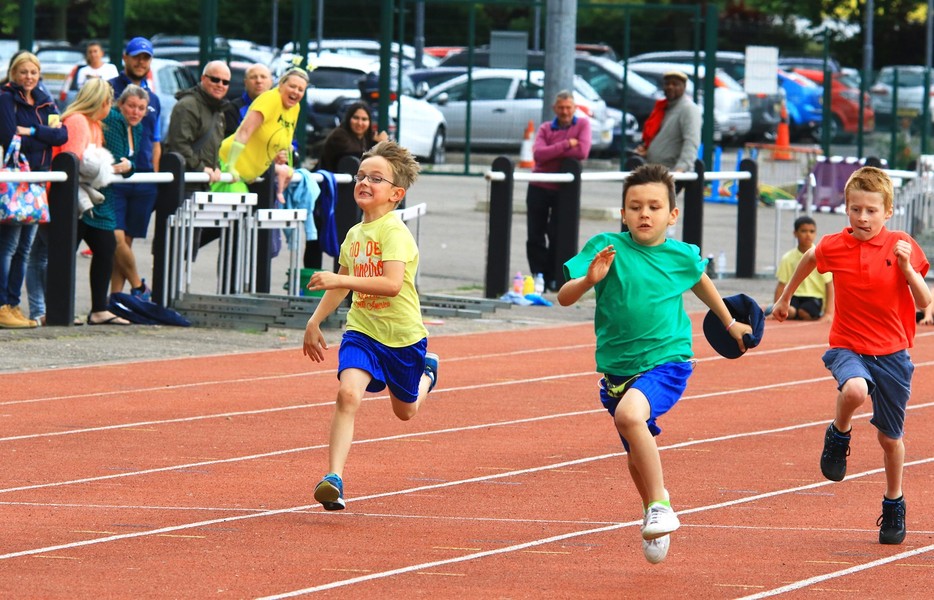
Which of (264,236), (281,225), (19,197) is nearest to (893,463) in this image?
(19,197)

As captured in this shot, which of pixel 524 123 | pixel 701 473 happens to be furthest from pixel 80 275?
pixel 524 123

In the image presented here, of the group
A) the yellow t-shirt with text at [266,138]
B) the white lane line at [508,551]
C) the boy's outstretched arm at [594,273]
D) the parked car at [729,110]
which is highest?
the parked car at [729,110]

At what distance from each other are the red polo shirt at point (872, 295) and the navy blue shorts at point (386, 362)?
164 cm

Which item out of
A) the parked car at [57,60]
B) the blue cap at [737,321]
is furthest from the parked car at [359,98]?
the blue cap at [737,321]

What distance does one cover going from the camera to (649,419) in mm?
6539

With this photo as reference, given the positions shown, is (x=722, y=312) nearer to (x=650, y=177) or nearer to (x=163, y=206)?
(x=650, y=177)

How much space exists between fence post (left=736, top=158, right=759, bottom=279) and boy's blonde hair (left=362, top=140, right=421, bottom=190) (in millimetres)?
11277

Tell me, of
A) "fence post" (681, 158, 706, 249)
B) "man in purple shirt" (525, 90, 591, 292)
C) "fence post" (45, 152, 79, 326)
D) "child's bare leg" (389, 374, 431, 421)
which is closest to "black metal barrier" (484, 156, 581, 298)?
"man in purple shirt" (525, 90, 591, 292)

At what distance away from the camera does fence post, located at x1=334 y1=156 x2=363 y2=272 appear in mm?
14711

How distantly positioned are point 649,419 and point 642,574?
1.84 ft

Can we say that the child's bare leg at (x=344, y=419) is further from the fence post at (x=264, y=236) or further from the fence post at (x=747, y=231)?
the fence post at (x=747, y=231)

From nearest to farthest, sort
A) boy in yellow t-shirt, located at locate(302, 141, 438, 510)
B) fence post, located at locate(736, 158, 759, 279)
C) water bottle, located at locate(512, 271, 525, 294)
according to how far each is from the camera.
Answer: boy in yellow t-shirt, located at locate(302, 141, 438, 510) → water bottle, located at locate(512, 271, 525, 294) → fence post, located at locate(736, 158, 759, 279)

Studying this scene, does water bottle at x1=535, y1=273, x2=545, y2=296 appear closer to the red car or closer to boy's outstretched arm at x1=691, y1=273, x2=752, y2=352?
boy's outstretched arm at x1=691, y1=273, x2=752, y2=352

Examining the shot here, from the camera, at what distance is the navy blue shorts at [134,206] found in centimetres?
1326
